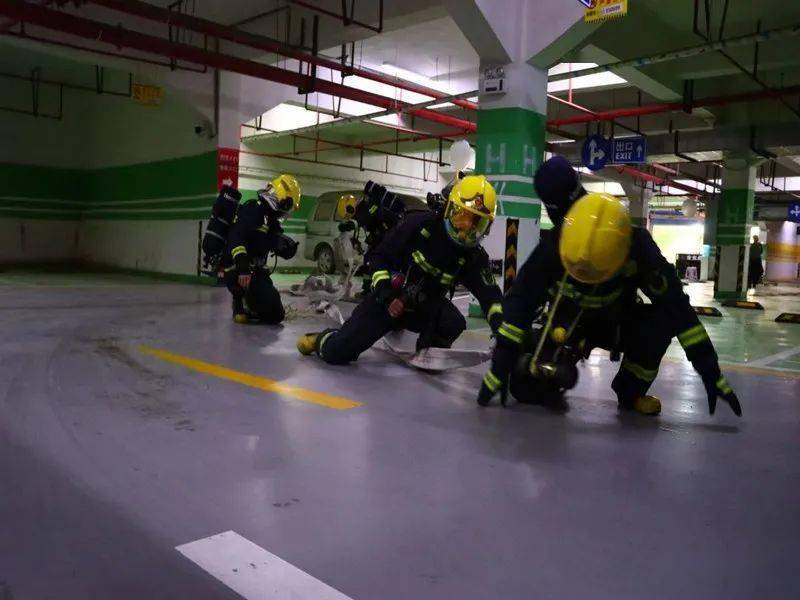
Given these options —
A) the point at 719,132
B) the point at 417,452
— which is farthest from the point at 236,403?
the point at 719,132

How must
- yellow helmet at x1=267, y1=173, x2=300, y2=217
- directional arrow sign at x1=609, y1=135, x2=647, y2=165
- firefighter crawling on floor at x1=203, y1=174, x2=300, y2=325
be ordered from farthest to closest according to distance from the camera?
directional arrow sign at x1=609, y1=135, x2=647, y2=165, yellow helmet at x1=267, y1=173, x2=300, y2=217, firefighter crawling on floor at x1=203, y1=174, x2=300, y2=325

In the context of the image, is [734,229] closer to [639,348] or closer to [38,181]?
[639,348]

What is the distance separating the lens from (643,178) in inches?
758

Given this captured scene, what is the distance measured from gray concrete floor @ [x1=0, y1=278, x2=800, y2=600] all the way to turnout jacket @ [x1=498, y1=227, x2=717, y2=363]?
48 centimetres

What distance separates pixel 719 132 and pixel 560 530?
11985 mm

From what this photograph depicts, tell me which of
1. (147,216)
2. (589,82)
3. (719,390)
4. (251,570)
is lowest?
(251,570)

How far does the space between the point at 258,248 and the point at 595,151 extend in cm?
711

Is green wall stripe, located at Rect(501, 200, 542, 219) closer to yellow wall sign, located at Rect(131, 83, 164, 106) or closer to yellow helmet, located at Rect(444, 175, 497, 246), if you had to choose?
yellow helmet, located at Rect(444, 175, 497, 246)

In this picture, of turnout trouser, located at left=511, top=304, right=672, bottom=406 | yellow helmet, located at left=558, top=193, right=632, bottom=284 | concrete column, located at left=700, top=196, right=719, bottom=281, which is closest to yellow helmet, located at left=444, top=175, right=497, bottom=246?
turnout trouser, located at left=511, top=304, right=672, bottom=406

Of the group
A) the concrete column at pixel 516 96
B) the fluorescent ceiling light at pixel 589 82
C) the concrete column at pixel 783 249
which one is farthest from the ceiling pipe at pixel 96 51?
the concrete column at pixel 783 249

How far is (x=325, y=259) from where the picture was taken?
46.3 feet

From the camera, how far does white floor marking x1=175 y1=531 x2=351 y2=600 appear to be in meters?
1.59

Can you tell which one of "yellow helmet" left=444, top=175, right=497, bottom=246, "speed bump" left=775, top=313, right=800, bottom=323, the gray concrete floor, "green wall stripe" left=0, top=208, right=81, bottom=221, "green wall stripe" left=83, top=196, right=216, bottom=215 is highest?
"green wall stripe" left=83, top=196, right=216, bottom=215

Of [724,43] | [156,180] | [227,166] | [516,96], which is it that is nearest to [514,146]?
[516,96]
